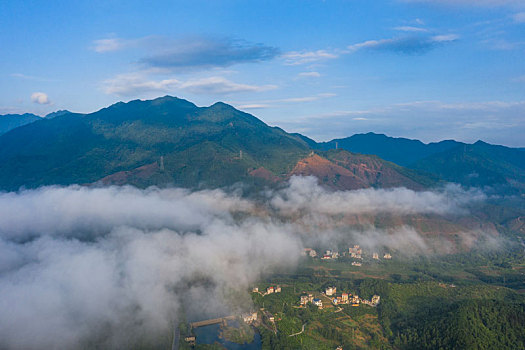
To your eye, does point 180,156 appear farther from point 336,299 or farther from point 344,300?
point 344,300

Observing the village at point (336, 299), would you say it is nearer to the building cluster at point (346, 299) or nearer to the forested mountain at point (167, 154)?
the building cluster at point (346, 299)

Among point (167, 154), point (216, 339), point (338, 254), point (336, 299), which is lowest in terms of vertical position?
point (338, 254)

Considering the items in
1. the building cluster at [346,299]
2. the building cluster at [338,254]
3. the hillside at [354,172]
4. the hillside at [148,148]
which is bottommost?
the building cluster at [338,254]

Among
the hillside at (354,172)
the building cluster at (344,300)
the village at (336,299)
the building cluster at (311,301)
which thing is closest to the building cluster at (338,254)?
the village at (336,299)

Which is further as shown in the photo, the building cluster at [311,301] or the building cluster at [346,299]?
the building cluster at [346,299]

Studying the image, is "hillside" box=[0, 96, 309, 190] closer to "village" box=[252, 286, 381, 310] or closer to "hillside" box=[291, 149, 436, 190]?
"hillside" box=[291, 149, 436, 190]

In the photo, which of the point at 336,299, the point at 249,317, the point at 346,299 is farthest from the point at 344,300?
the point at 249,317

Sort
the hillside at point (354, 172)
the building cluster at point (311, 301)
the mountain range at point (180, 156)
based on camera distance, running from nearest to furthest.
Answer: the building cluster at point (311, 301) → the mountain range at point (180, 156) → the hillside at point (354, 172)

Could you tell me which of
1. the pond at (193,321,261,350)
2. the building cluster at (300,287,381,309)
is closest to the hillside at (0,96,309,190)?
the building cluster at (300,287,381,309)

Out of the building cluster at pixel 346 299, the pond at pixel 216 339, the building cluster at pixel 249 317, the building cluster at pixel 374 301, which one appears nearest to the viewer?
the pond at pixel 216 339
